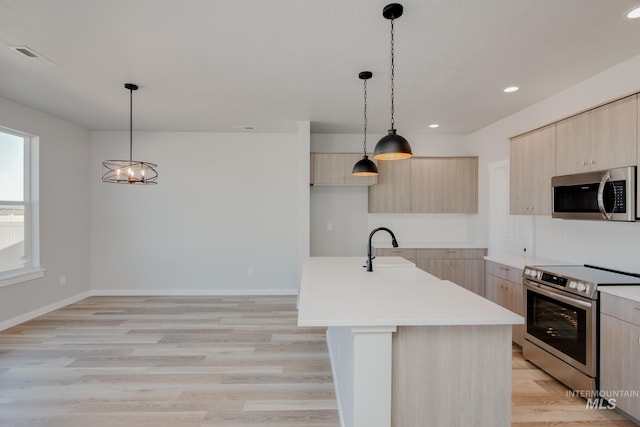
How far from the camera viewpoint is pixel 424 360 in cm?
160

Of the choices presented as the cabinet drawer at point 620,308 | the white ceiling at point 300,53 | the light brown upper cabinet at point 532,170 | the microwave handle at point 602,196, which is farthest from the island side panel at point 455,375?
the light brown upper cabinet at point 532,170

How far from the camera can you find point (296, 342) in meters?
3.33

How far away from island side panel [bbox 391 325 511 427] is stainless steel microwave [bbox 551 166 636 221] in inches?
60.2

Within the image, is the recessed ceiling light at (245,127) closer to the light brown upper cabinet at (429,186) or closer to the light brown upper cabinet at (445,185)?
the light brown upper cabinet at (429,186)

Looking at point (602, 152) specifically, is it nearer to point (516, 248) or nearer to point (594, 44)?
point (594, 44)

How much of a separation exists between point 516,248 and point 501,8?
3.11 m

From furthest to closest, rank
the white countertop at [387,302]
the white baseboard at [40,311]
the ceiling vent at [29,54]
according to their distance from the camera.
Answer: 1. the white baseboard at [40,311]
2. the ceiling vent at [29,54]
3. the white countertop at [387,302]

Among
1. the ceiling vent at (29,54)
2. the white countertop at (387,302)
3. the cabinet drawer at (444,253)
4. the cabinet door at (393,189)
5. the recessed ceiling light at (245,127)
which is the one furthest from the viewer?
the cabinet door at (393,189)

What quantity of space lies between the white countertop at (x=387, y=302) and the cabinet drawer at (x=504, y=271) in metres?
1.22

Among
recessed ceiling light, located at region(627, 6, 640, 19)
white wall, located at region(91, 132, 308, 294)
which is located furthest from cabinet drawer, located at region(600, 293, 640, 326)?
white wall, located at region(91, 132, 308, 294)

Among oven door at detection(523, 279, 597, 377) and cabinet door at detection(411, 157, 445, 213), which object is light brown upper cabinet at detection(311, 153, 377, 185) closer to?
cabinet door at detection(411, 157, 445, 213)

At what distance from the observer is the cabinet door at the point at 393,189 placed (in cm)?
491

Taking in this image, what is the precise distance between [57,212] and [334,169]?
13.0 ft

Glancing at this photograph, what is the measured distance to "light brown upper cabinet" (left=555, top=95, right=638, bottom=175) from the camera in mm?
2229
